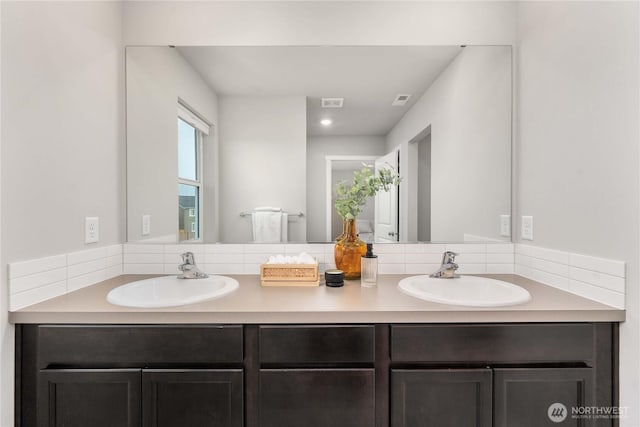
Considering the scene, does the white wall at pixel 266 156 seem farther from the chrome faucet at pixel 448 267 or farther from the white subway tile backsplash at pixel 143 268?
the chrome faucet at pixel 448 267

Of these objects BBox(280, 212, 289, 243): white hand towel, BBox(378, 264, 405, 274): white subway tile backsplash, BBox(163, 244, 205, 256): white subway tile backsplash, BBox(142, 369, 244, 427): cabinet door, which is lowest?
BBox(142, 369, 244, 427): cabinet door

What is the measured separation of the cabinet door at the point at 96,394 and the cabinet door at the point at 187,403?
0.19 feet

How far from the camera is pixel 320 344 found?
1131 mm

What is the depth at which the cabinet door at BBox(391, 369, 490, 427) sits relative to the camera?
1122 mm

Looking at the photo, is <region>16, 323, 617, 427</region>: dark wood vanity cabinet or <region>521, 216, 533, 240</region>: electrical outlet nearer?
<region>16, 323, 617, 427</region>: dark wood vanity cabinet

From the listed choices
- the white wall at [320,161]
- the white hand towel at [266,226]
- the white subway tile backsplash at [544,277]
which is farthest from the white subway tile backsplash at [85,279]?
the white subway tile backsplash at [544,277]

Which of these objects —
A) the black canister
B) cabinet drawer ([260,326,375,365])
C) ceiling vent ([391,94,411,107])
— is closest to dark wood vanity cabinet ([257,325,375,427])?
cabinet drawer ([260,326,375,365])

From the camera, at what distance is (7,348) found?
3.62 ft

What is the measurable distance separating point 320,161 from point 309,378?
1.05m

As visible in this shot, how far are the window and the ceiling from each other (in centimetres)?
21

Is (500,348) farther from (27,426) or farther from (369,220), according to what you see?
(27,426)

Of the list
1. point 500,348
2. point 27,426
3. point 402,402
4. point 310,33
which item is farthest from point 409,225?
point 27,426

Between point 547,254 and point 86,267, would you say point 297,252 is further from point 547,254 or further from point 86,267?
Answer: point 547,254

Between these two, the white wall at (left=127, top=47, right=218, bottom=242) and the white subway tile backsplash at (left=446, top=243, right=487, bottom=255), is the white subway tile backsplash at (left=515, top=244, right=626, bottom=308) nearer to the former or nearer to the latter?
the white subway tile backsplash at (left=446, top=243, right=487, bottom=255)
